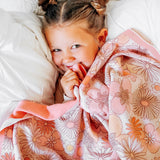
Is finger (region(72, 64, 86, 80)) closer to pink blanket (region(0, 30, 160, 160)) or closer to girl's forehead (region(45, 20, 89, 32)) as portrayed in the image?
pink blanket (region(0, 30, 160, 160))

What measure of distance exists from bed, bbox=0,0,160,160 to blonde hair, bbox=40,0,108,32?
0.08 metres

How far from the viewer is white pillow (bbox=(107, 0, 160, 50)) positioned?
39.3 inches

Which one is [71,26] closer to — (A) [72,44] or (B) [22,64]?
(A) [72,44]

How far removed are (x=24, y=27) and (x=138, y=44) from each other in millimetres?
520

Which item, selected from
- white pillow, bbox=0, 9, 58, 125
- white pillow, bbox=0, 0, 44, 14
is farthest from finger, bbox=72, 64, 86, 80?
white pillow, bbox=0, 0, 44, 14

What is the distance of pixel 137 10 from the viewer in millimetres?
1040

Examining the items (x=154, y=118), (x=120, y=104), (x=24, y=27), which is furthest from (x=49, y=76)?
(x=154, y=118)

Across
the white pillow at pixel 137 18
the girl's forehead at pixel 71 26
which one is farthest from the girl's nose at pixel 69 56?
the white pillow at pixel 137 18

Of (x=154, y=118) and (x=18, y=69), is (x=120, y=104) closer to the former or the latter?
(x=154, y=118)

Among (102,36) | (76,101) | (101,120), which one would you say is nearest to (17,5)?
(102,36)

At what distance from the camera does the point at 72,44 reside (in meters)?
1.00

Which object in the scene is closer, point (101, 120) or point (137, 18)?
point (101, 120)

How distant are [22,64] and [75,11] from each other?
1.11ft

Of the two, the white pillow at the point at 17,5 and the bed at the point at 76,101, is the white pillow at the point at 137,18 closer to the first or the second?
the bed at the point at 76,101
